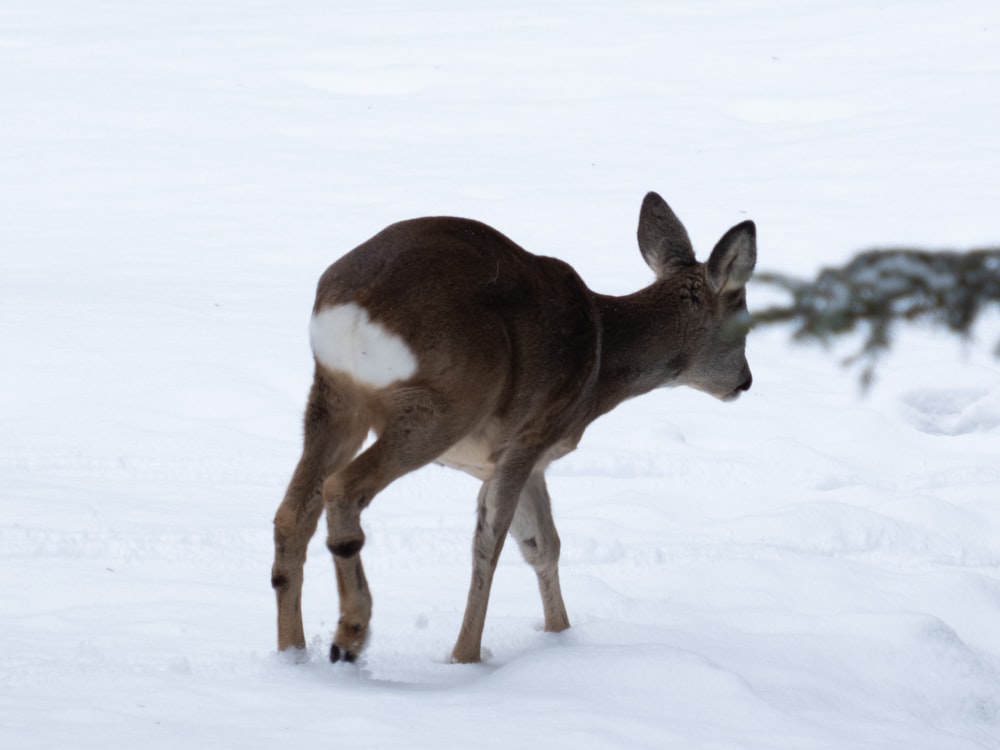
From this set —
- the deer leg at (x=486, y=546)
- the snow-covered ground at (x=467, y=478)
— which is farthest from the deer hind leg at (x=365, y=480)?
the deer leg at (x=486, y=546)

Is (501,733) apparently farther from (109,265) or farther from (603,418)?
(109,265)

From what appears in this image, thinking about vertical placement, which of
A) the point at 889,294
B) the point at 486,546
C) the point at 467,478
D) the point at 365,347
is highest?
the point at 889,294

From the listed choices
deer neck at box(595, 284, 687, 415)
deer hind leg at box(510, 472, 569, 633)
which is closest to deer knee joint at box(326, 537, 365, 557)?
deer hind leg at box(510, 472, 569, 633)

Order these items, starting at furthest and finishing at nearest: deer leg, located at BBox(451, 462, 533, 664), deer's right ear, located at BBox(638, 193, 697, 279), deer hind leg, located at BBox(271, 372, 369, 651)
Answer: deer's right ear, located at BBox(638, 193, 697, 279)
deer leg, located at BBox(451, 462, 533, 664)
deer hind leg, located at BBox(271, 372, 369, 651)

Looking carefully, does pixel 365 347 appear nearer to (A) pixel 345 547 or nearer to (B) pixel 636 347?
(A) pixel 345 547

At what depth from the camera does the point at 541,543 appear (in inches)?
227

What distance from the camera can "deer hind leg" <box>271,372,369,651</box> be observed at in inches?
195

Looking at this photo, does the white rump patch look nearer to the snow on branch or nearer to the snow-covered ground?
the snow-covered ground

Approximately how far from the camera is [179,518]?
6.86 meters

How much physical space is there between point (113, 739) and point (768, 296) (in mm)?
7718

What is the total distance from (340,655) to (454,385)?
96 cm

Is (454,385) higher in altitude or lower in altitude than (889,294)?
lower

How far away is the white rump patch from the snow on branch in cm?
191

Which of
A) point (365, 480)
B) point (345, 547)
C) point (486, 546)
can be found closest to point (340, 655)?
point (345, 547)
